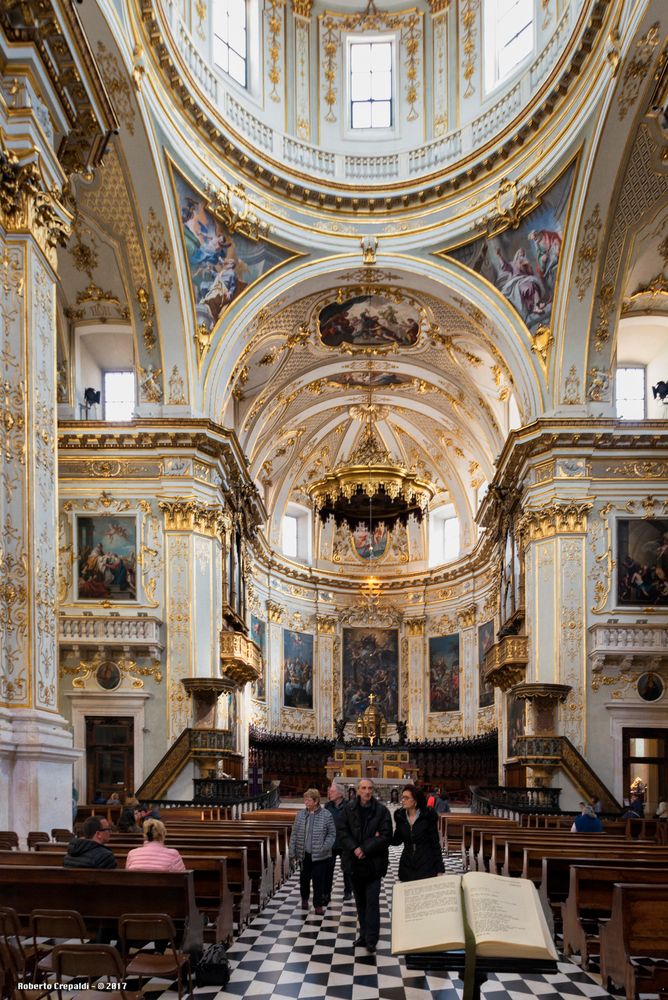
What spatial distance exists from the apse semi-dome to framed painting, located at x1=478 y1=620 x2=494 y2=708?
1455 centimetres

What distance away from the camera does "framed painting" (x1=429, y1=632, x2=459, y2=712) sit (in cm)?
3400

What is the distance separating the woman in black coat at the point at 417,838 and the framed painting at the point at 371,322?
58.1ft

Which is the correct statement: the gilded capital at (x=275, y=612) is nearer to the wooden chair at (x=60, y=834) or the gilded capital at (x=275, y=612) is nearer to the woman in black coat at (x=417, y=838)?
the wooden chair at (x=60, y=834)

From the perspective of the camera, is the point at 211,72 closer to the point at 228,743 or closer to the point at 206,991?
the point at 228,743

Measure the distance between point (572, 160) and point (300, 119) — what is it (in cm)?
699

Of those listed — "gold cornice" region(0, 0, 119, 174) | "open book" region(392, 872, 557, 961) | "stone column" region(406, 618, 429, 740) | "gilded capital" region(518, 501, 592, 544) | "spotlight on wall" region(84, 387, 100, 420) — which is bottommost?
"stone column" region(406, 618, 429, 740)

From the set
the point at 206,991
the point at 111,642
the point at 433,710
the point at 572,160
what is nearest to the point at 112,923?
the point at 206,991

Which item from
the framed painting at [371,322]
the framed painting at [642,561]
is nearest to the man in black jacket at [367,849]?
the framed painting at [642,561]

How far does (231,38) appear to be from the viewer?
21656 mm

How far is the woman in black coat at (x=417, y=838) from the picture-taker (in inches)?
310

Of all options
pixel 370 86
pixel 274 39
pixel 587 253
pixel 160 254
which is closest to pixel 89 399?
pixel 160 254

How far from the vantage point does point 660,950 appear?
20.3 ft

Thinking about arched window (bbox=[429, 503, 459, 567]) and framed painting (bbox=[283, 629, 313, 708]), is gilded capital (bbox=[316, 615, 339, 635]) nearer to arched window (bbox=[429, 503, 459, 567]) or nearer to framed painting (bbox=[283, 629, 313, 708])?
framed painting (bbox=[283, 629, 313, 708])

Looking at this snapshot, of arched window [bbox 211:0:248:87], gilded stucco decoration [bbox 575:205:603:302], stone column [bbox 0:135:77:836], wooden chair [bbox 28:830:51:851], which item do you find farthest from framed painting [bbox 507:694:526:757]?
arched window [bbox 211:0:248:87]
